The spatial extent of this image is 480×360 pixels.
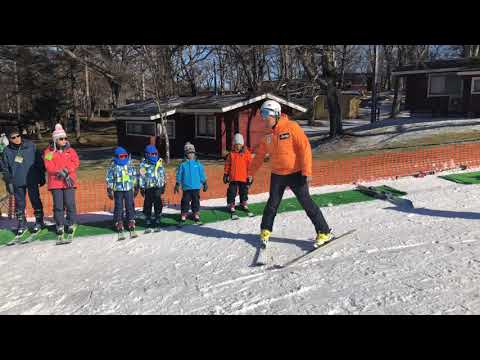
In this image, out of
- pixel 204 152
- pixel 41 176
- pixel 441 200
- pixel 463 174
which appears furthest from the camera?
pixel 204 152

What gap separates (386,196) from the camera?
7.67 meters

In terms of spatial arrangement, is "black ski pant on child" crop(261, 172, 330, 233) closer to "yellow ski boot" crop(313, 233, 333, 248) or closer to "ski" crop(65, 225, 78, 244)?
"yellow ski boot" crop(313, 233, 333, 248)

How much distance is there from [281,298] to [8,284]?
3204 millimetres

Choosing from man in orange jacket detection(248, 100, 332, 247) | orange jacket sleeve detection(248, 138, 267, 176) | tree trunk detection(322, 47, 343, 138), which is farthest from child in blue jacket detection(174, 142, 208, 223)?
tree trunk detection(322, 47, 343, 138)

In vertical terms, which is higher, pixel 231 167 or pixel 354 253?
pixel 231 167

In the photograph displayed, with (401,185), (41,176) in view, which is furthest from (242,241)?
(401,185)

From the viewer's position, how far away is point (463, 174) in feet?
30.5

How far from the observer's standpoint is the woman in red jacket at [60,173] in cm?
621

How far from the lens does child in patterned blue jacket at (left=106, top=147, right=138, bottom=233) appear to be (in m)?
6.25

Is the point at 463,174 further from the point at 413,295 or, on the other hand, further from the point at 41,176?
the point at 41,176

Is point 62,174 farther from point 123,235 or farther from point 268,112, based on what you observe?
point 268,112

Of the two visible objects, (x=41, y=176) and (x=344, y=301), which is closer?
(x=344, y=301)

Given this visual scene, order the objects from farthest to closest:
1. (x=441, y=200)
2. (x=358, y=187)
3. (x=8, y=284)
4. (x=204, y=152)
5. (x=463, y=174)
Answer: (x=204, y=152)
(x=463, y=174)
(x=358, y=187)
(x=441, y=200)
(x=8, y=284)

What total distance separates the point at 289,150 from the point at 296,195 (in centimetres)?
56
